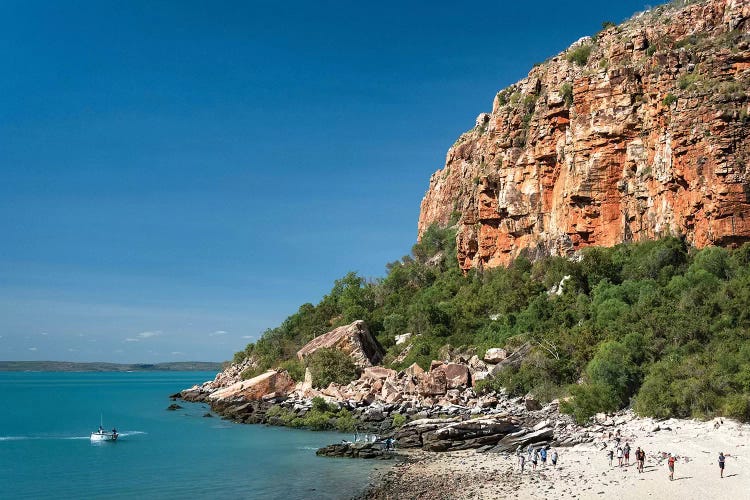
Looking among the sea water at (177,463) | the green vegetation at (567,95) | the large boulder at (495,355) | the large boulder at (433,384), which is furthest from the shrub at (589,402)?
the green vegetation at (567,95)

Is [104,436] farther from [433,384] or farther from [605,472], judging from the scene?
[605,472]

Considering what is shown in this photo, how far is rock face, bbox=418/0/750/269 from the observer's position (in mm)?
48625

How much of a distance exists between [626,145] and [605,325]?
735 inches

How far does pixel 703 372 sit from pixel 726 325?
7.66m

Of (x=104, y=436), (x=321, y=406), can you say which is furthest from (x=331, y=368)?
(x=104, y=436)

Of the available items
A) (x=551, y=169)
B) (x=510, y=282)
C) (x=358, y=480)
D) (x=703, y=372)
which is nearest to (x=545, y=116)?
(x=551, y=169)

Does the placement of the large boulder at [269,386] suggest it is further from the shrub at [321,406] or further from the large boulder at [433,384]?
the large boulder at [433,384]

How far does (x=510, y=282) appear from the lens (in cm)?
6181

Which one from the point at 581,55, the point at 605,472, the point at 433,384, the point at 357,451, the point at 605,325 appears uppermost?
the point at 581,55

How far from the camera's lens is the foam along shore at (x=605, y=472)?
892 inches

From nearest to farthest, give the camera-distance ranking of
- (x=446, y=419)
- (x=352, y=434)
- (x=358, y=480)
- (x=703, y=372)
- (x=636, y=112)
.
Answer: (x=358, y=480), (x=703, y=372), (x=446, y=419), (x=352, y=434), (x=636, y=112)

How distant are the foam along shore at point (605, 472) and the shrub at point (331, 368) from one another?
25.2 meters

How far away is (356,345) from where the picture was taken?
204ft

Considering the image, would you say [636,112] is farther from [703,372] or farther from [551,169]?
[703,372]
